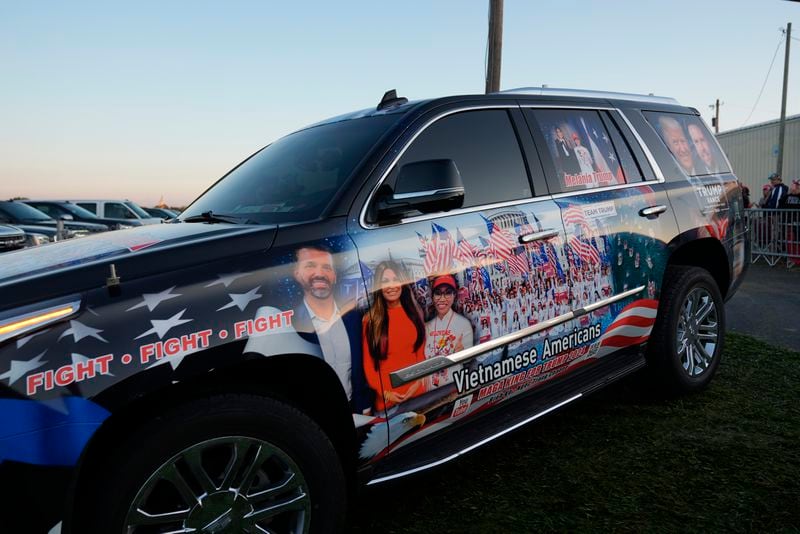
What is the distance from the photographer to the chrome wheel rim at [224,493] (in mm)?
1730

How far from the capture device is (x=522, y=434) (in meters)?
3.43

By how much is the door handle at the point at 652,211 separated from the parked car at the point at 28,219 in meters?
12.4

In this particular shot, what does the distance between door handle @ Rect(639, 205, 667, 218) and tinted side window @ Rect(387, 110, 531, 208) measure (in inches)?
36.2

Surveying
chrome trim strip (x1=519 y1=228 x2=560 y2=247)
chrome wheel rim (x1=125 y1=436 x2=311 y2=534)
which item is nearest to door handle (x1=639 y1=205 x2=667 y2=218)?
chrome trim strip (x1=519 y1=228 x2=560 y2=247)

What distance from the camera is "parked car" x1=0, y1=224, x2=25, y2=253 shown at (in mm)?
10195

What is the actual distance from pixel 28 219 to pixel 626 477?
14.2 m

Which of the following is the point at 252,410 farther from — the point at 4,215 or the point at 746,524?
the point at 4,215

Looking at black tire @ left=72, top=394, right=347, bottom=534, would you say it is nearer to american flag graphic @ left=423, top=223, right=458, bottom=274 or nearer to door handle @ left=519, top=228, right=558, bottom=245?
american flag graphic @ left=423, top=223, right=458, bottom=274

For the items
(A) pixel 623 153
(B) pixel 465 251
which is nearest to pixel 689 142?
(A) pixel 623 153

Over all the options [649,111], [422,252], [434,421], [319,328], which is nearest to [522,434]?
[434,421]

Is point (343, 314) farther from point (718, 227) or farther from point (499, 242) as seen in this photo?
point (718, 227)

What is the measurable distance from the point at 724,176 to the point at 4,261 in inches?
172

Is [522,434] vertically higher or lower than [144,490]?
lower

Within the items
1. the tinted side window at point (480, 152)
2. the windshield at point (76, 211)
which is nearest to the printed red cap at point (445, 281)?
the tinted side window at point (480, 152)
